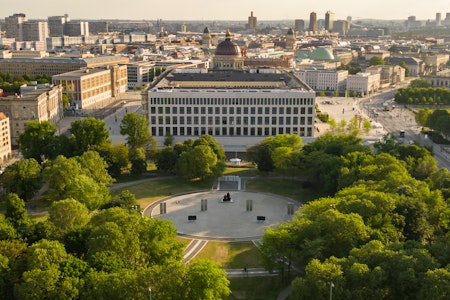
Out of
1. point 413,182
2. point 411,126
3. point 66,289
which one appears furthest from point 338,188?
point 411,126

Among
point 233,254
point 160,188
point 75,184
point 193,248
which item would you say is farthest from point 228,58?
point 233,254

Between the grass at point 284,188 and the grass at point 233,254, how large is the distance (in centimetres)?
1990

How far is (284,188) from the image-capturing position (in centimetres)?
8900

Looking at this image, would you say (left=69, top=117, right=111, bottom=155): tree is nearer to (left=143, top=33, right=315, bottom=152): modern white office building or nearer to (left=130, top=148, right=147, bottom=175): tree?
(left=130, top=148, right=147, bottom=175): tree

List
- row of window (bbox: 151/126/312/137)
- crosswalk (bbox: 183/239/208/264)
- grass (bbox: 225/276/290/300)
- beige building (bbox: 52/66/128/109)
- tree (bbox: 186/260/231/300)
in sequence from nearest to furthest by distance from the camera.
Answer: tree (bbox: 186/260/231/300) → grass (bbox: 225/276/290/300) → crosswalk (bbox: 183/239/208/264) → row of window (bbox: 151/126/312/137) → beige building (bbox: 52/66/128/109)

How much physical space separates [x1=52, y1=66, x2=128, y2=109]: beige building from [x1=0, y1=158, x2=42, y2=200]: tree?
87911 millimetres

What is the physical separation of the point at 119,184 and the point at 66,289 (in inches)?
1858

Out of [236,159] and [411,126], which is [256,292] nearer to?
[236,159]

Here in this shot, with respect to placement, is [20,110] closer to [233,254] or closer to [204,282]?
[233,254]

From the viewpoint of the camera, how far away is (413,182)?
6794 centimetres

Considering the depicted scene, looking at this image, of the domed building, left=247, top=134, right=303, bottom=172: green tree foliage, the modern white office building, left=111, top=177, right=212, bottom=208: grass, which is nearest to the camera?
left=111, top=177, right=212, bottom=208: grass

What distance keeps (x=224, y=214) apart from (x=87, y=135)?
110 ft

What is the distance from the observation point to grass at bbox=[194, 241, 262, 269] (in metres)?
60.6

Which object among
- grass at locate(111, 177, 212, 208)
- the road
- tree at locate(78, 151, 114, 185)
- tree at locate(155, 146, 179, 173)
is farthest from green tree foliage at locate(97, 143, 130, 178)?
→ the road
